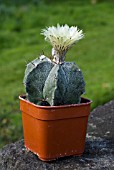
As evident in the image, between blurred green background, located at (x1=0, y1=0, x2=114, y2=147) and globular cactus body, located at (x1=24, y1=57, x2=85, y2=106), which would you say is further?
blurred green background, located at (x1=0, y1=0, x2=114, y2=147)

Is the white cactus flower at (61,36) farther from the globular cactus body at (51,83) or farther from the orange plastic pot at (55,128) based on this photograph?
the orange plastic pot at (55,128)

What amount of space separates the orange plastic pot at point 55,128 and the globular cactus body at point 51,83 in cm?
5

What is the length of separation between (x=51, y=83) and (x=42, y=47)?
6895 millimetres

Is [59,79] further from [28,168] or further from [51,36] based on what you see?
[28,168]

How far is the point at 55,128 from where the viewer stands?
2.45m

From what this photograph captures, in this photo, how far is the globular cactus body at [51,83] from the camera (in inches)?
96.0

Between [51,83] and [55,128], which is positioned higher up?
[51,83]

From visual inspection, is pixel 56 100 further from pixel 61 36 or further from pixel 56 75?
pixel 61 36

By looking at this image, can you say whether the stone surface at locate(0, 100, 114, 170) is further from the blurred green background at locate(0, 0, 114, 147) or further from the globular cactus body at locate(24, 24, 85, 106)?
the blurred green background at locate(0, 0, 114, 147)

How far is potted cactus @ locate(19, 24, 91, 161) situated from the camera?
2.43 meters

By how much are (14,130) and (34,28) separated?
6.76 metres

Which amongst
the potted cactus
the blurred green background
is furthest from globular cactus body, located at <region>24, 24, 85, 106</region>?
the blurred green background

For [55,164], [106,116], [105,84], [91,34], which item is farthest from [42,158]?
[91,34]

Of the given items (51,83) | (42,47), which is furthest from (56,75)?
(42,47)
